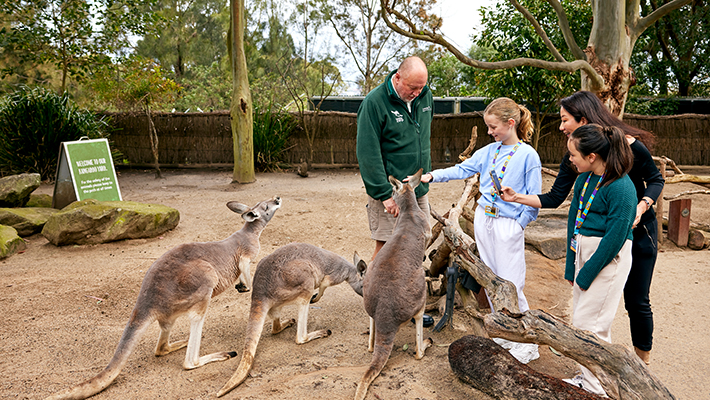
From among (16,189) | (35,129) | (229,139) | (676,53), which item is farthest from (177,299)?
(676,53)

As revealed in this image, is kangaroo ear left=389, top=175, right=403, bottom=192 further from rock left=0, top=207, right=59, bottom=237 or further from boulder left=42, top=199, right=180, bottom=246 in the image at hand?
rock left=0, top=207, right=59, bottom=237

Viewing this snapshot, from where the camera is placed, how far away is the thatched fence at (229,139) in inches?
453

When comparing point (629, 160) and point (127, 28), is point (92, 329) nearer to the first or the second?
point (629, 160)

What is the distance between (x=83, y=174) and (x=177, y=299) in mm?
4738

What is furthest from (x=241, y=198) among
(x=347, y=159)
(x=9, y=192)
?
(x=347, y=159)

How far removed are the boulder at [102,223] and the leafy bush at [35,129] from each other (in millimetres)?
4019

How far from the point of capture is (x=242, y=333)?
3.59 metres

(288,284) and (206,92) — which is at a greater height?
(206,92)

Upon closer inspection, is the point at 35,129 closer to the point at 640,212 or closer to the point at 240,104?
the point at 240,104

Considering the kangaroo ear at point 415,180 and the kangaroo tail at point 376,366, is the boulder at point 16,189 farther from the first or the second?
the kangaroo tail at point 376,366

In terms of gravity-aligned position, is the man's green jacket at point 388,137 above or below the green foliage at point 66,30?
below

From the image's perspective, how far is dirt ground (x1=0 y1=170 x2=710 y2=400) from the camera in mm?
2746

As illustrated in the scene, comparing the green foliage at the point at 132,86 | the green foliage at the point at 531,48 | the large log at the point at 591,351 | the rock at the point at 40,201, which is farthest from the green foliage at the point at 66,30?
the large log at the point at 591,351

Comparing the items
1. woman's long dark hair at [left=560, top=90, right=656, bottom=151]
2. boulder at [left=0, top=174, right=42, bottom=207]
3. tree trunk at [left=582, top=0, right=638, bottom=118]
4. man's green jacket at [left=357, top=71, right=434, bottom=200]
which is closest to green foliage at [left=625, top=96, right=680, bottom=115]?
tree trunk at [left=582, top=0, right=638, bottom=118]
